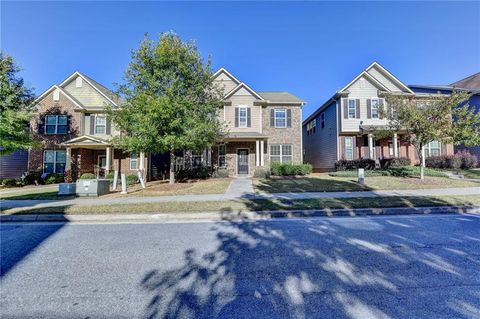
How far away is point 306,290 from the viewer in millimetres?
2965

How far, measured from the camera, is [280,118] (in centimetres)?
2120

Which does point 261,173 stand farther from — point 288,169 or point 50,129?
point 50,129

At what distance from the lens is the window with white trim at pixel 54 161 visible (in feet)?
64.8

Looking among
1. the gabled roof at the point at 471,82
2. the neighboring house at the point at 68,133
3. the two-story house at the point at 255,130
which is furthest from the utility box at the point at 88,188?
the gabled roof at the point at 471,82

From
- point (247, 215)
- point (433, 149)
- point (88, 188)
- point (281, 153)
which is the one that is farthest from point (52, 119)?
point (433, 149)

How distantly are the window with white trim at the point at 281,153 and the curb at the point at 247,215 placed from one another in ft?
44.9

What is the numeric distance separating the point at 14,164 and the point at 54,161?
381 centimetres

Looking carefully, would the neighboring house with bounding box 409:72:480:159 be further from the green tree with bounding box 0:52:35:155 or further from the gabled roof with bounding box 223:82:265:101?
the green tree with bounding box 0:52:35:155

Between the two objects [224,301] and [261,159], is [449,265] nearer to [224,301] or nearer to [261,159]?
[224,301]

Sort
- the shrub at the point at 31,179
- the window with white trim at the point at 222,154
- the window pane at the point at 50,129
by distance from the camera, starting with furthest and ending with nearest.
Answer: the window with white trim at the point at 222,154 < the window pane at the point at 50,129 < the shrub at the point at 31,179

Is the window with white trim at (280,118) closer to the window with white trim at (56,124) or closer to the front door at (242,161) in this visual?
the front door at (242,161)

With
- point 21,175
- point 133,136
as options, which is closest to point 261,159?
point 133,136

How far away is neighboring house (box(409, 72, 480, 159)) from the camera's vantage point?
21656 millimetres

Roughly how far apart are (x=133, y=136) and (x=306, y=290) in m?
12.5
